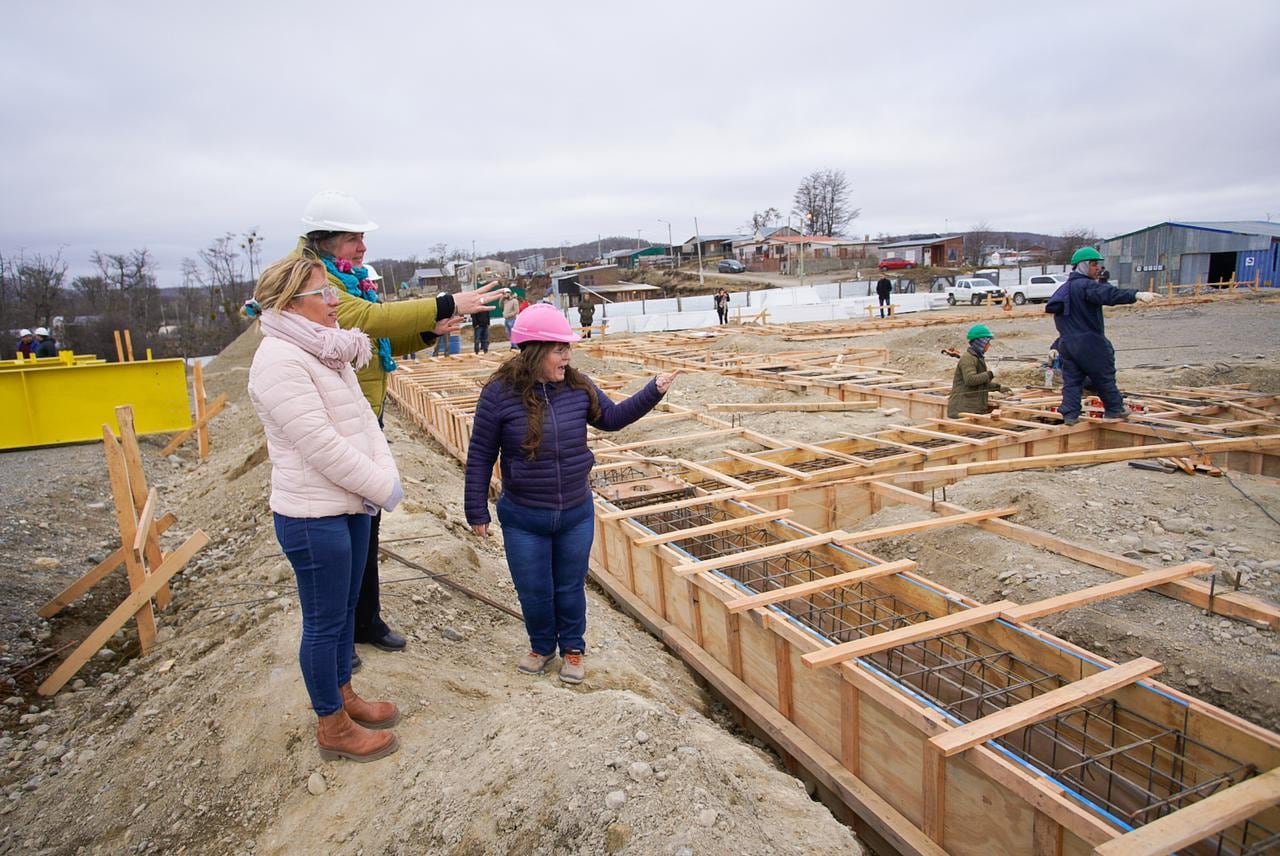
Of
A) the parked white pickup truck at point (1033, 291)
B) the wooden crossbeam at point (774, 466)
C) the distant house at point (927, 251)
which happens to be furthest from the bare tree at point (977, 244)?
the wooden crossbeam at point (774, 466)

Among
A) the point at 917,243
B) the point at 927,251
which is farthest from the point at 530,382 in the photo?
the point at 927,251

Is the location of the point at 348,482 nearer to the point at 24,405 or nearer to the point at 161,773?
the point at 161,773

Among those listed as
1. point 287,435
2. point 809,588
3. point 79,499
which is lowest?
point 79,499

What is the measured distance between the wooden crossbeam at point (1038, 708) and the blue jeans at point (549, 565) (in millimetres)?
1688

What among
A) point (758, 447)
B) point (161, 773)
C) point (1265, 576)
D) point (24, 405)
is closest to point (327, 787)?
point (161, 773)

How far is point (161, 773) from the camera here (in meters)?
3.09

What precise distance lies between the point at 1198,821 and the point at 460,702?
110 inches

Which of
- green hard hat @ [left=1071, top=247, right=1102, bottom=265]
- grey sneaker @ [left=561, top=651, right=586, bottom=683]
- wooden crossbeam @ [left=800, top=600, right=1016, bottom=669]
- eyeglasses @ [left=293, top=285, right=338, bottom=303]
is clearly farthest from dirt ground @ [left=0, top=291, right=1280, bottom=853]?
green hard hat @ [left=1071, top=247, right=1102, bottom=265]

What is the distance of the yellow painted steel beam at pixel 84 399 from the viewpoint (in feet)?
32.1

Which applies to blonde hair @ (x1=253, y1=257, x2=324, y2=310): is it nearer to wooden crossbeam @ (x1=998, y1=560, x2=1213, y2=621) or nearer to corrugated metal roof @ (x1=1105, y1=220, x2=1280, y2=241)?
wooden crossbeam @ (x1=998, y1=560, x2=1213, y2=621)

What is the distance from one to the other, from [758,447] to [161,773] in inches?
236

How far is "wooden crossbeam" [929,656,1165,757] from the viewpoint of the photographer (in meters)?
2.63

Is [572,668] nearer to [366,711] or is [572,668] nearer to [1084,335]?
[366,711]

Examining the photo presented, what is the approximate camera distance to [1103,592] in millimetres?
3756
